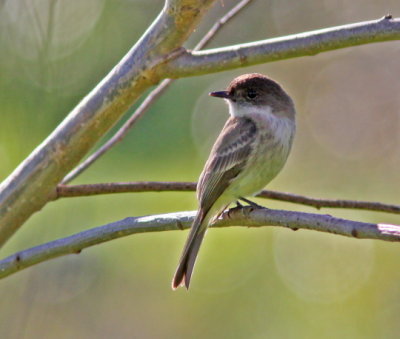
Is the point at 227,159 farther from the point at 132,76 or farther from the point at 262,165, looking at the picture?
the point at 132,76

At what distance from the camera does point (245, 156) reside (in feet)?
12.4

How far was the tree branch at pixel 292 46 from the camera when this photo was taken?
218cm

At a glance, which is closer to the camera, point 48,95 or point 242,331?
point 48,95

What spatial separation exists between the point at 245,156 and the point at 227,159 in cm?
9

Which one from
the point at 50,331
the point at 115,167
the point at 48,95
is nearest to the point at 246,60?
the point at 48,95

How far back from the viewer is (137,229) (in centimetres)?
257

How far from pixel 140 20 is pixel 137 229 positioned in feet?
7.63

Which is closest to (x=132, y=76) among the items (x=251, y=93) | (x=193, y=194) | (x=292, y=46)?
(x=292, y=46)

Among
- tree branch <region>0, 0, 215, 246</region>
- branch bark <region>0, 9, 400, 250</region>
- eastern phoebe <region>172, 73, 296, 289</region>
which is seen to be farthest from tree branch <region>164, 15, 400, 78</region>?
eastern phoebe <region>172, 73, 296, 289</region>

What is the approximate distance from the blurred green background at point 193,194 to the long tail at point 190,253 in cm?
64

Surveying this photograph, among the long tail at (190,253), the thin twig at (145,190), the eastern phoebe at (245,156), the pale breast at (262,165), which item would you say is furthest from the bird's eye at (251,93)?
the thin twig at (145,190)

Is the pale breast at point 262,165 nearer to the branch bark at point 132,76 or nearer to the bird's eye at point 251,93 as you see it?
the bird's eye at point 251,93

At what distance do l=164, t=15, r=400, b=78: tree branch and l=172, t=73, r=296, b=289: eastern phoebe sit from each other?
1039 mm

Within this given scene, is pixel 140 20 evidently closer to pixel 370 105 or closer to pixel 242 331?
pixel 242 331
